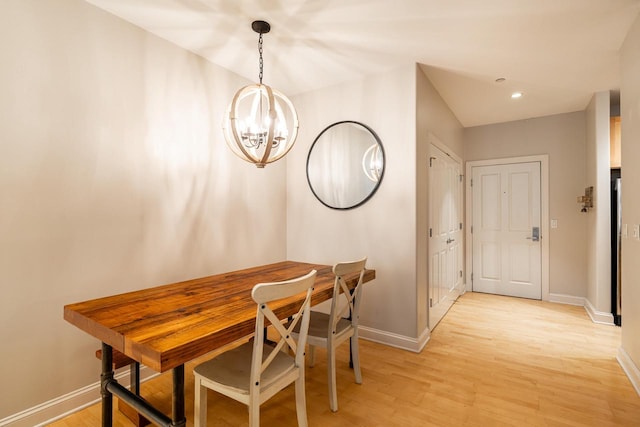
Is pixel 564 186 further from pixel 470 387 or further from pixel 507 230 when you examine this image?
pixel 470 387

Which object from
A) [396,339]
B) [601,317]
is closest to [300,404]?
[396,339]

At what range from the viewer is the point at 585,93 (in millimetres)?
3486

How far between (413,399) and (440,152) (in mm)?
2552

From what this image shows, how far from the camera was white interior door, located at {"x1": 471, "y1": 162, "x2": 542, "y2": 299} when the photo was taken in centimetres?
441

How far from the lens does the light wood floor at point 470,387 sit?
6.09 feet

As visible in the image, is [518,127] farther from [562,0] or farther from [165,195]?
[165,195]

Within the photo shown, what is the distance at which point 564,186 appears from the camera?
4.21 m

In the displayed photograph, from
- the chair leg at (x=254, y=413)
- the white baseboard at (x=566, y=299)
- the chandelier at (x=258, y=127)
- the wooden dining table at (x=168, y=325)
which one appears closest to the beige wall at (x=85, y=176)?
the wooden dining table at (x=168, y=325)

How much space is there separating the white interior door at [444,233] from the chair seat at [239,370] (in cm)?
202

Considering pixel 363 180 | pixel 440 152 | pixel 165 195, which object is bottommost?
pixel 165 195

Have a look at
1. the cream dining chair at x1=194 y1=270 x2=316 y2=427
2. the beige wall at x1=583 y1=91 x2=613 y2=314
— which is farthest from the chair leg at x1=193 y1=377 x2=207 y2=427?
the beige wall at x1=583 y1=91 x2=613 y2=314

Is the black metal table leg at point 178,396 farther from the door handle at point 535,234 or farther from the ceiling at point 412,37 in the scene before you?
the door handle at point 535,234

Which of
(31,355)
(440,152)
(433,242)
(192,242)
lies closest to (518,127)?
(440,152)

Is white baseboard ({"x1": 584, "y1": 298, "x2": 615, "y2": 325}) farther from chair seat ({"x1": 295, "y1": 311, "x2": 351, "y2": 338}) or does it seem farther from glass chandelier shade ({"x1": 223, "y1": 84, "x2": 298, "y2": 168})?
glass chandelier shade ({"x1": 223, "y1": 84, "x2": 298, "y2": 168})
